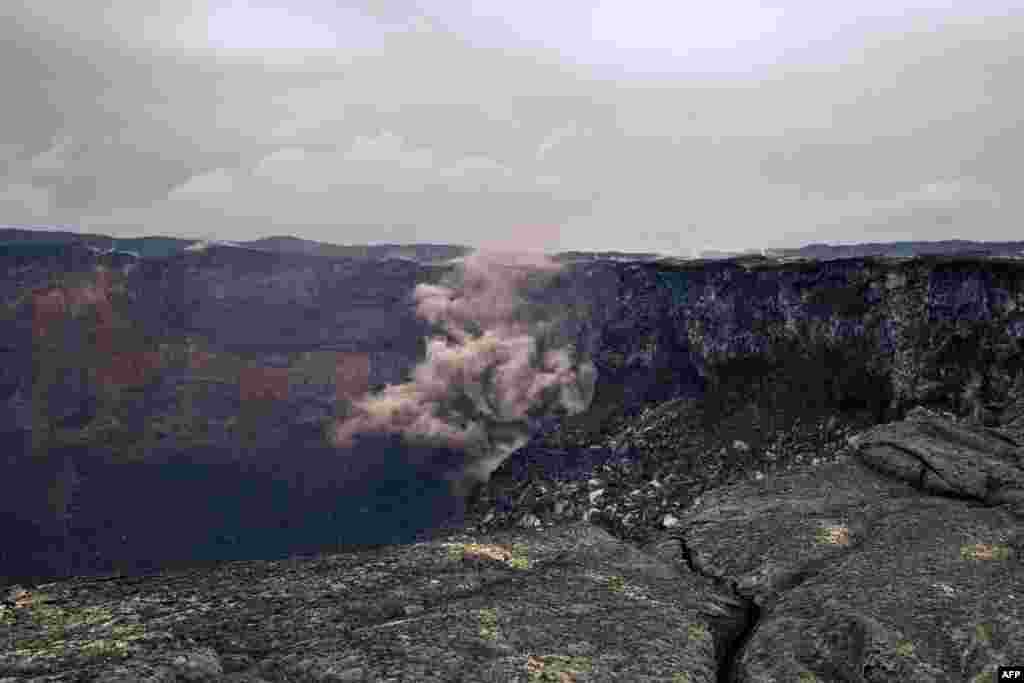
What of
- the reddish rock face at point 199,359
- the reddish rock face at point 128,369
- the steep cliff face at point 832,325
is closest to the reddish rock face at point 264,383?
the reddish rock face at point 199,359

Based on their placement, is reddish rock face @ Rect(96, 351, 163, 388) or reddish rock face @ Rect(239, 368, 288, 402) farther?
reddish rock face @ Rect(239, 368, 288, 402)

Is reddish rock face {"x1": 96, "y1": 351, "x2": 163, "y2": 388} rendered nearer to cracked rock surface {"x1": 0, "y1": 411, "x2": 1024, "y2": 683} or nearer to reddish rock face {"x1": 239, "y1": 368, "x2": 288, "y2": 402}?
reddish rock face {"x1": 239, "y1": 368, "x2": 288, "y2": 402}

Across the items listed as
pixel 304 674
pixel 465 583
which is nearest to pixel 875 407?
pixel 465 583

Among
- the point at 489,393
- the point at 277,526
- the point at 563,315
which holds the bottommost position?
the point at 277,526

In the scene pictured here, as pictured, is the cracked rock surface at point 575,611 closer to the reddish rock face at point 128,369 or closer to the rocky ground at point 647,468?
the rocky ground at point 647,468

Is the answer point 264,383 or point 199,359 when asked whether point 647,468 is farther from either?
point 199,359

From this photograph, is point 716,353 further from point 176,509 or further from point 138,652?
point 176,509

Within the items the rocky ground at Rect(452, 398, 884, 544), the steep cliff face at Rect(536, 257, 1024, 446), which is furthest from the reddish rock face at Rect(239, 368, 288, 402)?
the rocky ground at Rect(452, 398, 884, 544)

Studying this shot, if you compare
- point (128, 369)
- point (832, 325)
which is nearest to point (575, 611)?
point (832, 325)
